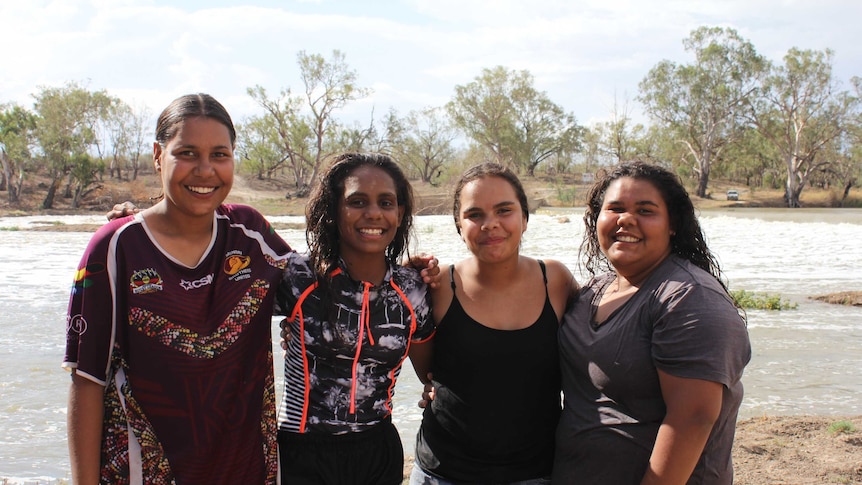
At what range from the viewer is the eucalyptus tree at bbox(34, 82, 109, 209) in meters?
35.7

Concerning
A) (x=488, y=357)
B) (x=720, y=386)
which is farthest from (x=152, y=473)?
(x=720, y=386)

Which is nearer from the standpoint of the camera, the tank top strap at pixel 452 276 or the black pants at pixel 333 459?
the black pants at pixel 333 459

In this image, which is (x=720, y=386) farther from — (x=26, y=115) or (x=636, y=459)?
(x=26, y=115)

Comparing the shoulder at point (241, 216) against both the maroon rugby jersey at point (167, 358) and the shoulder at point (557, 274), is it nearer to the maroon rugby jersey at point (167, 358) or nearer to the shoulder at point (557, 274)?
the maroon rugby jersey at point (167, 358)

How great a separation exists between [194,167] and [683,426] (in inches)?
64.7

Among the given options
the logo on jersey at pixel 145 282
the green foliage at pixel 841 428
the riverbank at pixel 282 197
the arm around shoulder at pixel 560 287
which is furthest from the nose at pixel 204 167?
the riverbank at pixel 282 197

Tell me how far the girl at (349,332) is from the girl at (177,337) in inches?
4.2

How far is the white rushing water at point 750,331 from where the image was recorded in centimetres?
533

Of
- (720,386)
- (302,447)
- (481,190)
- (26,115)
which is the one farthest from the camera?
(26,115)

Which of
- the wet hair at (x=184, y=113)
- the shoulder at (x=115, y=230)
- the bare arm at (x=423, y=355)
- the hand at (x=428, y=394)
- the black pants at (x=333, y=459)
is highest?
the wet hair at (x=184, y=113)

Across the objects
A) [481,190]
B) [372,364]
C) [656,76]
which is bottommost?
[372,364]

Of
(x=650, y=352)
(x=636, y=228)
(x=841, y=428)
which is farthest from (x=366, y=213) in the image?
(x=841, y=428)

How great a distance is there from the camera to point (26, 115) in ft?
123

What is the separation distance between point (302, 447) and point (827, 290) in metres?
12.5
